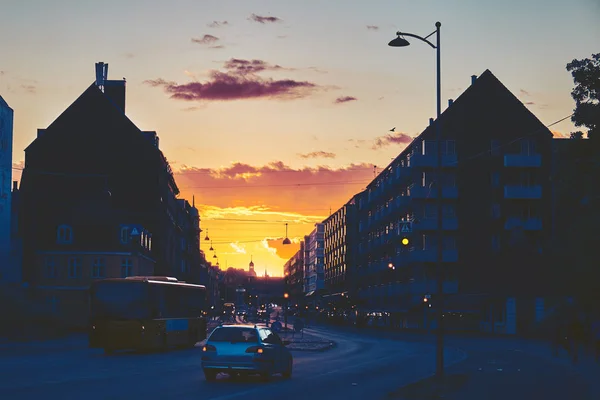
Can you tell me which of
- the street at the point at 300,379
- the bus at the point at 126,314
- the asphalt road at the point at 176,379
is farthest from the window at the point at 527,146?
the asphalt road at the point at 176,379

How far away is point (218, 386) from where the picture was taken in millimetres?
23188

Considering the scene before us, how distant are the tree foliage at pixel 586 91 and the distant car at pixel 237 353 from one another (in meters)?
14.8

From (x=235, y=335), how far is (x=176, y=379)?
6.54ft

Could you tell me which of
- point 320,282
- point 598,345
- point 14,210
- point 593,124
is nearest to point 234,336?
point 593,124

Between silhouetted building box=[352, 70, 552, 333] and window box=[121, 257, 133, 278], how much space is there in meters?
24.7

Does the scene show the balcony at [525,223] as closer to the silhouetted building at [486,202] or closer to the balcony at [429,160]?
the silhouetted building at [486,202]

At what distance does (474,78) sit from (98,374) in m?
72.2

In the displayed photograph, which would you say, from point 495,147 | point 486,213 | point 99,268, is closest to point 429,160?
point 495,147

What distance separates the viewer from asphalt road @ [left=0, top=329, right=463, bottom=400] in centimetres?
2075

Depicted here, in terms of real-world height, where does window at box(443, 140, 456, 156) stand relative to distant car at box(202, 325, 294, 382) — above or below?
above

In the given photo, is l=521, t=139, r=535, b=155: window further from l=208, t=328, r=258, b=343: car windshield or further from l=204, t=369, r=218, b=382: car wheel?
l=204, t=369, r=218, b=382: car wheel

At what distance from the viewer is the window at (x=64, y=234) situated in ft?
264

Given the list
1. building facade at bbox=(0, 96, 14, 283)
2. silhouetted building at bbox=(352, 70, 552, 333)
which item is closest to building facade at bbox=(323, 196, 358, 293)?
silhouetted building at bbox=(352, 70, 552, 333)

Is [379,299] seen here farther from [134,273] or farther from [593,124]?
[593,124]
